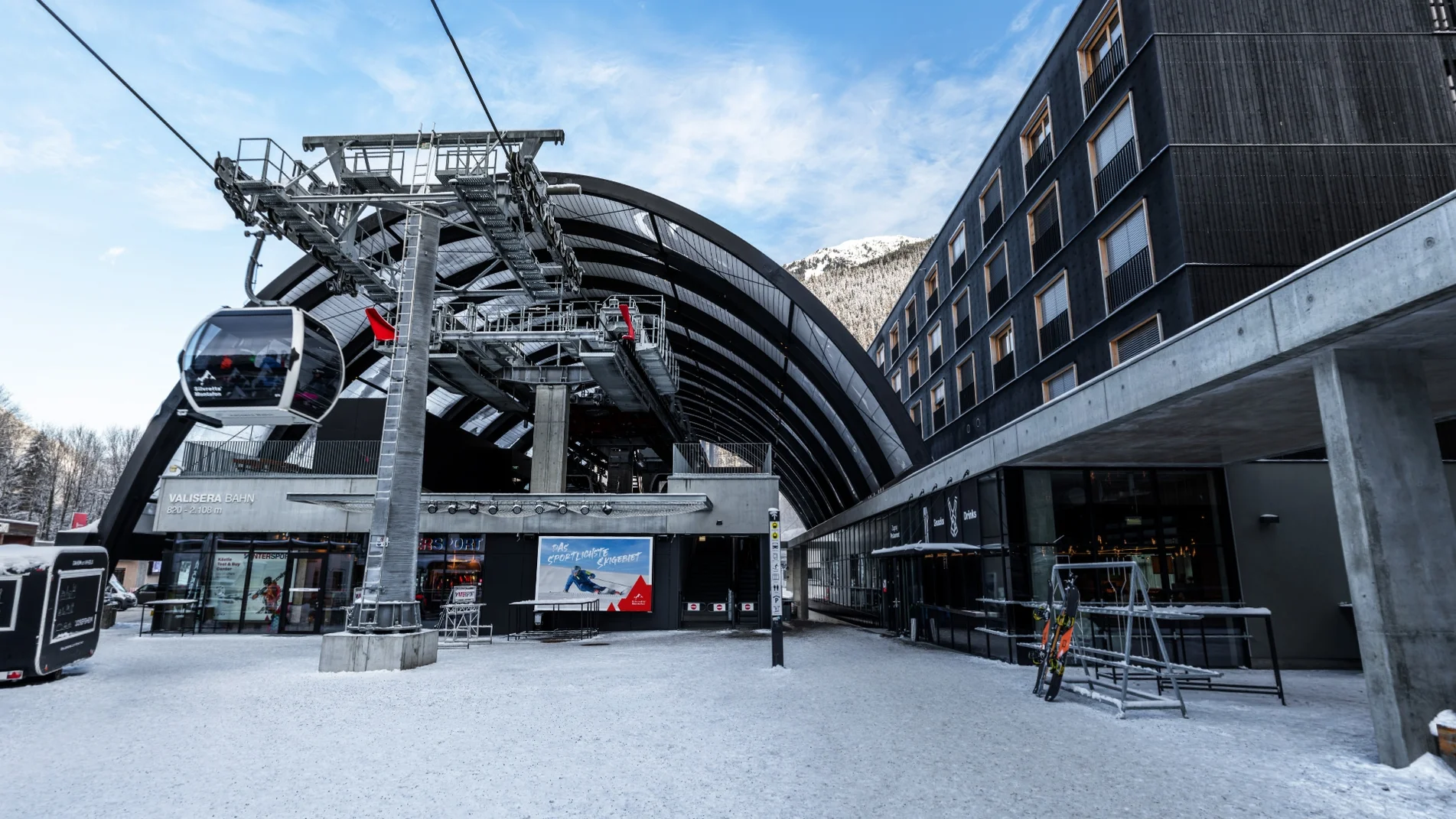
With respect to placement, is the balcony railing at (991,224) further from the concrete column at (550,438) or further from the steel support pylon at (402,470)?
the steel support pylon at (402,470)

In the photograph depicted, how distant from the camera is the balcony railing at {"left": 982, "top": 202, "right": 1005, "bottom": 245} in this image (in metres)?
27.4

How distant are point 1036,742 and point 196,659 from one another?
16522 millimetres

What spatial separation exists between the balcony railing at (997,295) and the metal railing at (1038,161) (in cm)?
377

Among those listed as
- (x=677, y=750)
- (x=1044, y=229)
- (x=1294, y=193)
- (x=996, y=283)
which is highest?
(x=1044, y=229)

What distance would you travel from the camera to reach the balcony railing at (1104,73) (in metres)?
19.2

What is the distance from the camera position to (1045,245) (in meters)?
23.6

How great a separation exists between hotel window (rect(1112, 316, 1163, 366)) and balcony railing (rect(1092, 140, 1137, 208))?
3.70 meters

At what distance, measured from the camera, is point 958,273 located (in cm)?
3206

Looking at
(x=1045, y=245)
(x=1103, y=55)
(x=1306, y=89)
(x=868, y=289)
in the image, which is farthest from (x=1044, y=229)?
(x=868, y=289)

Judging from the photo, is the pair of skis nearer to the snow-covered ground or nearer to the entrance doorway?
the snow-covered ground

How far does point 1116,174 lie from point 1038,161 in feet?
16.4

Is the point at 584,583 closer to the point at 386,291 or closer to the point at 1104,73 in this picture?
the point at 386,291

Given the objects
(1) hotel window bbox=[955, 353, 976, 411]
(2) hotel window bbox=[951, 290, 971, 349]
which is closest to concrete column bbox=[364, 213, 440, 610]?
(1) hotel window bbox=[955, 353, 976, 411]

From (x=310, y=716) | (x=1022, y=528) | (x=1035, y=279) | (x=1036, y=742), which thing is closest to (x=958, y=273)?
(x=1035, y=279)
